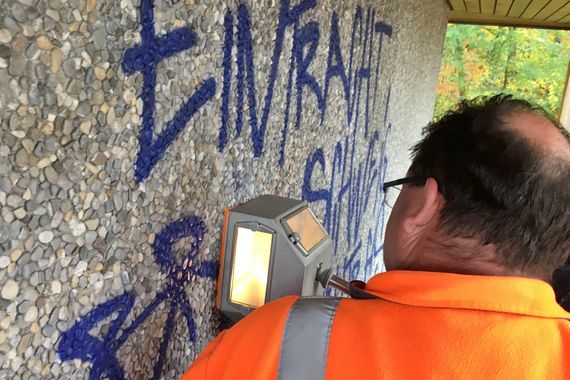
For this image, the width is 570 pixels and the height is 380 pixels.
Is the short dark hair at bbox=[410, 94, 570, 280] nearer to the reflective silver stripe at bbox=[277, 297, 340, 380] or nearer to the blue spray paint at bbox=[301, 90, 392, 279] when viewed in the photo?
the reflective silver stripe at bbox=[277, 297, 340, 380]

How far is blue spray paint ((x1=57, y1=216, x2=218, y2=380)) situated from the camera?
36.1 inches

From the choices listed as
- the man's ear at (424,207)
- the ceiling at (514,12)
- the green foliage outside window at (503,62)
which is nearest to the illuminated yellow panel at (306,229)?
the man's ear at (424,207)

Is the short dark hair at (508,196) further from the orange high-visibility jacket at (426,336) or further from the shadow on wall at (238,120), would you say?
the shadow on wall at (238,120)

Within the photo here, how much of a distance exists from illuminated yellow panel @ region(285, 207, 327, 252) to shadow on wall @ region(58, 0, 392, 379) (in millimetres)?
227

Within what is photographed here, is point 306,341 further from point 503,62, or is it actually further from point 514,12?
point 503,62

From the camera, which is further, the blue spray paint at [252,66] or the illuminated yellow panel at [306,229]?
the illuminated yellow panel at [306,229]

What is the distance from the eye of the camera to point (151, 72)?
0.98 meters

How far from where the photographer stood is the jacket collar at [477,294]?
3.00 feet

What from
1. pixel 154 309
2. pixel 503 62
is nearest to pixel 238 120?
pixel 154 309

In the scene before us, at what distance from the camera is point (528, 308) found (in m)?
0.92

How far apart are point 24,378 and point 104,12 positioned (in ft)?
1.98

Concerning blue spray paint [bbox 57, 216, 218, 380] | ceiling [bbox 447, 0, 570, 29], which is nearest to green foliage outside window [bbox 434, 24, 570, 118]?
ceiling [bbox 447, 0, 570, 29]

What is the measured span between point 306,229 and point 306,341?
612mm

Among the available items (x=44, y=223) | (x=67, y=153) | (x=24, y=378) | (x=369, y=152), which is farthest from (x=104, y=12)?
(x=369, y=152)
